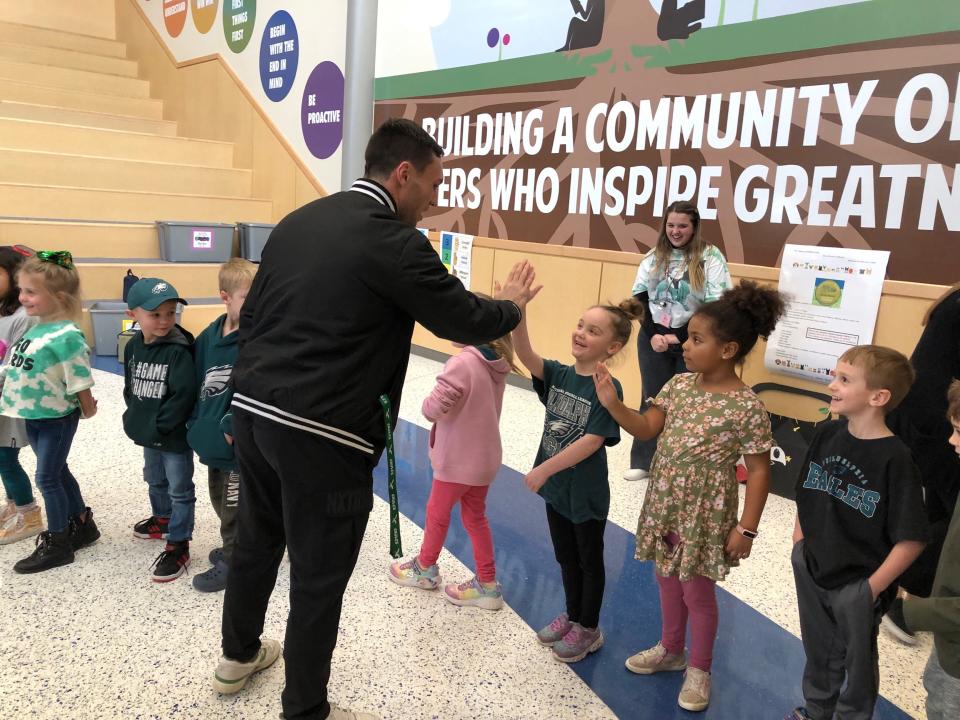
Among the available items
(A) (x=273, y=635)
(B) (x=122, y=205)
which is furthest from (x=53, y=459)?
(B) (x=122, y=205)

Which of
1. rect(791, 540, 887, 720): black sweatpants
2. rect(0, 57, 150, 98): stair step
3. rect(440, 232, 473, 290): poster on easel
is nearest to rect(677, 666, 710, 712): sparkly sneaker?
rect(791, 540, 887, 720): black sweatpants

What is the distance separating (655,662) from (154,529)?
5.84ft

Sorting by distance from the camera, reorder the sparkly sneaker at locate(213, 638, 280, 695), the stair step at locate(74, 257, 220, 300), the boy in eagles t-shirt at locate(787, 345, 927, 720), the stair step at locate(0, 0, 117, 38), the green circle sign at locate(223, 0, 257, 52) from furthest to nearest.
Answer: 1. the stair step at locate(0, 0, 117, 38)
2. the green circle sign at locate(223, 0, 257, 52)
3. the stair step at locate(74, 257, 220, 300)
4. the sparkly sneaker at locate(213, 638, 280, 695)
5. the boy in eagles t-shirt at locate(787, 345, 927, 720)

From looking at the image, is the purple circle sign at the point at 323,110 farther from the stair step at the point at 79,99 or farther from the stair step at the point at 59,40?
the stair step at the point at 59,40

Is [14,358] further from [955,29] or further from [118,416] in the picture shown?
[955,29]

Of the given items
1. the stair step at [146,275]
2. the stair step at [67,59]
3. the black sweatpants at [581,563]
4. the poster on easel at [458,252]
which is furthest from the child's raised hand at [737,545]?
the stair step at [67,59]

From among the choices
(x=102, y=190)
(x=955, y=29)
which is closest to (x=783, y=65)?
(x=955, y=29)

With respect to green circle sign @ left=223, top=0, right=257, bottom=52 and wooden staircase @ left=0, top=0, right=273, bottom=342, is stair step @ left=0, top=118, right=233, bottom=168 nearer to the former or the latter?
wooden staircase @ left=0, top=0, right=273, bottom=342

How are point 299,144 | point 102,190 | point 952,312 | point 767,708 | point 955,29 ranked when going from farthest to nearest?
point 299,144 → point 102,190 → point 955,29 → point 952,312 → point 767,708

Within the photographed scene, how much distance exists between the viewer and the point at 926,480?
2.03m

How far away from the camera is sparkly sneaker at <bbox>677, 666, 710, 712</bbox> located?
5.87 feet

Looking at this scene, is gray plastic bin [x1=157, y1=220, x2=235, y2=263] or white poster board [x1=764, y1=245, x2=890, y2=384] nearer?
white poster board [x1=764, y1=245, x2=890, y2=384]

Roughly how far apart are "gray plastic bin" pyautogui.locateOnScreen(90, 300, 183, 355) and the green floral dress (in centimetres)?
427

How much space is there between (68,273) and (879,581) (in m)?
2.43
